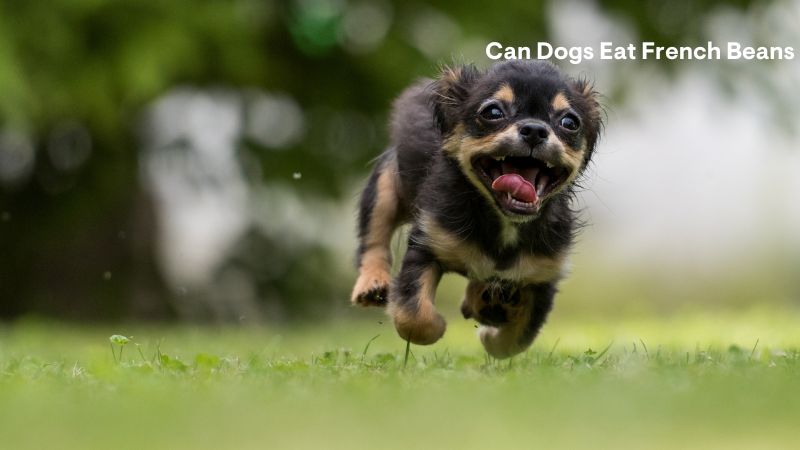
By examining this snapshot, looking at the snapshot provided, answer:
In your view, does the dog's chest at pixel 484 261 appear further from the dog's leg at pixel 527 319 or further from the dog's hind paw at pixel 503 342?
the dog's hind paw at pixel 503 342

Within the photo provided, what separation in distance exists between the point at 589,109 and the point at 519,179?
722 millimetres

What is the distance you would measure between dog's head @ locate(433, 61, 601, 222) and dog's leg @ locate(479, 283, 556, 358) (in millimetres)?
590

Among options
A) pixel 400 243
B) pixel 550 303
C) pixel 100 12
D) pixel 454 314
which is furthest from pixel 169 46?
pixel 550 303

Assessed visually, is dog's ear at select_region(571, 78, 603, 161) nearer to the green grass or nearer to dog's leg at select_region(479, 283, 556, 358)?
dog's leg at select_region(479, 283, 556, 358)

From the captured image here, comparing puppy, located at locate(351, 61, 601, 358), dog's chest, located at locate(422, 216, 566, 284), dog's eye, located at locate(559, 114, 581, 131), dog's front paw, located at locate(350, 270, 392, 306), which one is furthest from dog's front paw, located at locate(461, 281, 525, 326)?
dog's eye, located at locate(559, 114, 581, 131)

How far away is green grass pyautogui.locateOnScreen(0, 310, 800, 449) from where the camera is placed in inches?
180

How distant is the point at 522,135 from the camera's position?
6.41m

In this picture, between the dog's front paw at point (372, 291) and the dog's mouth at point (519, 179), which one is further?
the dog's front paw at point (372, 291)

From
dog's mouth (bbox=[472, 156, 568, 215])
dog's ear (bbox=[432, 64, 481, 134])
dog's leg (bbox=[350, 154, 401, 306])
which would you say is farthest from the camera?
dog's leg (bbox=[350, 154, 401, 306])

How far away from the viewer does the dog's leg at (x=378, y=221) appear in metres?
7.95

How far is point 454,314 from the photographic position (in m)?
14.7

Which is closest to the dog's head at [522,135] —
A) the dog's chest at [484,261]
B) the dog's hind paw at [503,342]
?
the dog's chest at [484,261]

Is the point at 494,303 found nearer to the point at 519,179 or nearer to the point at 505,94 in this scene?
the point at 519,179

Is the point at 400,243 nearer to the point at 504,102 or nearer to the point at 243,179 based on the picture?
the point at 504,102
